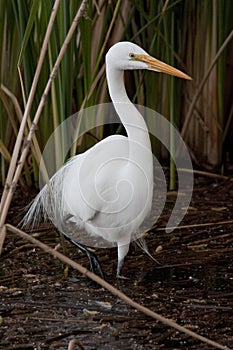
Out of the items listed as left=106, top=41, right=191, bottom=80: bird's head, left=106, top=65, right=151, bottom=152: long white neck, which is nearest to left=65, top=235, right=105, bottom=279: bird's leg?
left=106, top=65, right=151, bottom=152: long white neck

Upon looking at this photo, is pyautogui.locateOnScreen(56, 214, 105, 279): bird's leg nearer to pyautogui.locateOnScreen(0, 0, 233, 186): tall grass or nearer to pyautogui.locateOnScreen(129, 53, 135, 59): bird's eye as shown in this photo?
pyautogui.locateOnScreen(0, 0, 233, 186): tall grass

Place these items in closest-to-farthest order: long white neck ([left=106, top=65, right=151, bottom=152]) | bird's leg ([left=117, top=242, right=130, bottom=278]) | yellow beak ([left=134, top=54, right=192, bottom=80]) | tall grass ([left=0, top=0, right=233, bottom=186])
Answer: yellow beak ([left=134, top=54, right=192, bottom=80])
long white neck ([left=106, top=65, right=151, bottom=152])
bird's leg ([left=117, top=242, right=130, bottom=278])
tall grass ([left=0, top=0, right=233, bottom=186])

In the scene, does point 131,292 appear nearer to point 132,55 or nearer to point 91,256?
point 91,256

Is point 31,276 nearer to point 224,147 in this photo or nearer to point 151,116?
point 151,116

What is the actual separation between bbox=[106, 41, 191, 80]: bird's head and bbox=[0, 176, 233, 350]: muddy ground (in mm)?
801

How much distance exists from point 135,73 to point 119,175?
4.43ft

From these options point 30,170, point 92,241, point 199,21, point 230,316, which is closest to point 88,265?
point 92,241

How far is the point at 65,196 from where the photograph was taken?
3.46 meters

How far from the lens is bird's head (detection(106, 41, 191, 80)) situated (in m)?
3.16

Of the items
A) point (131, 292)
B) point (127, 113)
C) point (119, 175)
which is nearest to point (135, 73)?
point (127, 113)

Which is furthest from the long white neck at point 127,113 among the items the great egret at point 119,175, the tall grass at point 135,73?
the tall grass at point 135,73

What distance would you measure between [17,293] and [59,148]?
2.65ft

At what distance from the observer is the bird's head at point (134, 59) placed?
124 inches

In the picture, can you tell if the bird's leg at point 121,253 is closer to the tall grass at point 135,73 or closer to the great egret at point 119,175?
the great egret at point 119,175
